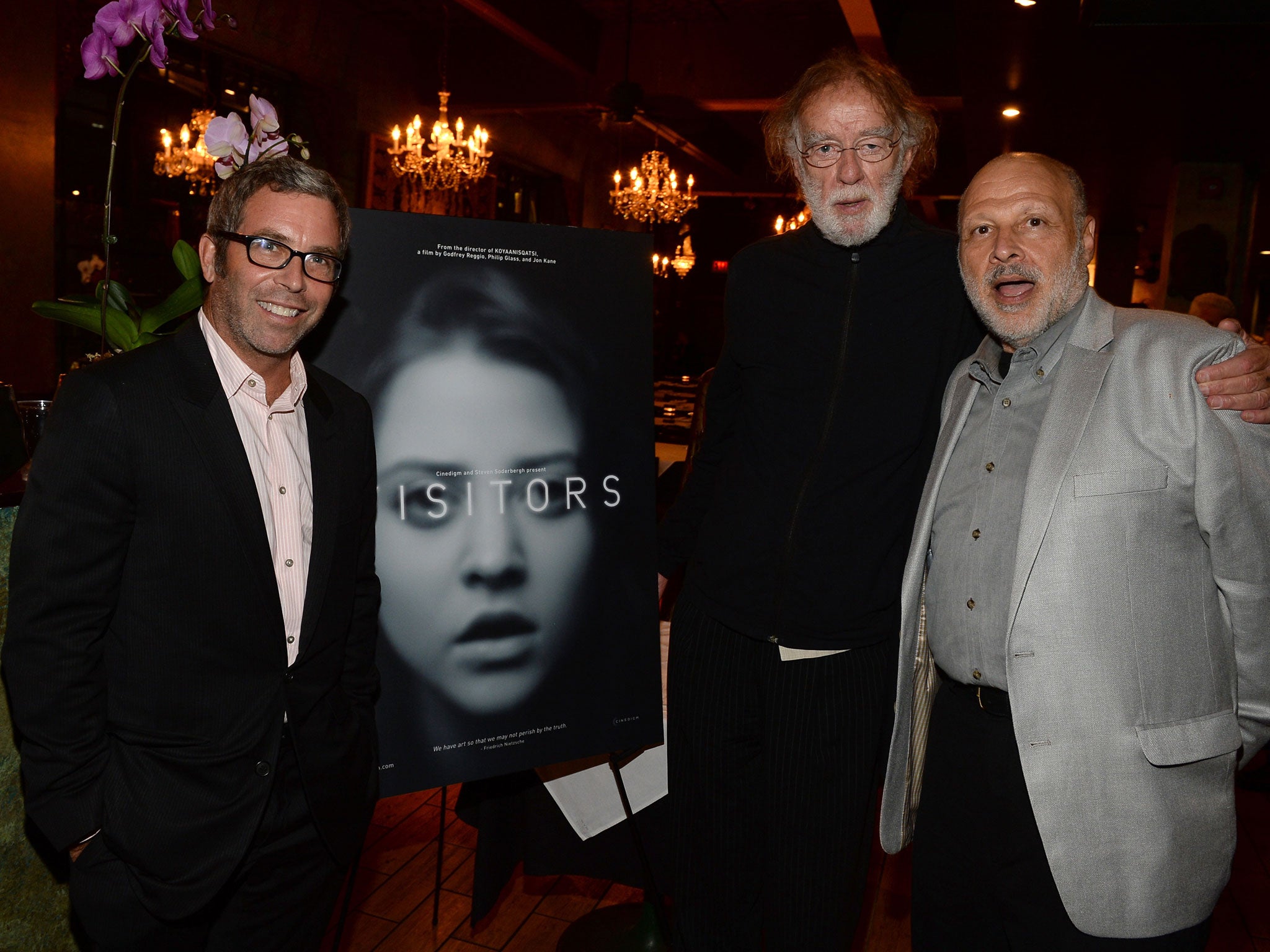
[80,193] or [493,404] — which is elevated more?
[80,193]

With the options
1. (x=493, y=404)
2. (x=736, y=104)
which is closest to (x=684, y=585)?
(x=493, y=404)

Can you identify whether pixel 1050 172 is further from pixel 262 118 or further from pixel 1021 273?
pixel 262 118

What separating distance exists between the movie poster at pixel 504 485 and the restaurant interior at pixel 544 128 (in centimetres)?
15

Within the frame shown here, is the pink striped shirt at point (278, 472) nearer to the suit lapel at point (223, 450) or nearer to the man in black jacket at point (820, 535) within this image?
the suit lapel at point (223, 450)

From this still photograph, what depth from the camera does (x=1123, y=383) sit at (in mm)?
1612

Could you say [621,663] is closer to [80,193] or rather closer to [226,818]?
[226,818]

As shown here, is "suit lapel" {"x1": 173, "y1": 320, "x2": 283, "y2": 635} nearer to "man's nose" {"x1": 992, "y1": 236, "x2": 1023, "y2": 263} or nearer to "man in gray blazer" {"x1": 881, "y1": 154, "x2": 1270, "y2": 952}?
"man in gray blazer" {"x1": 881, "y1": 154, "x2": 1270, "y2": 952}

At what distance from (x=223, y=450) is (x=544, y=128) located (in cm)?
1088

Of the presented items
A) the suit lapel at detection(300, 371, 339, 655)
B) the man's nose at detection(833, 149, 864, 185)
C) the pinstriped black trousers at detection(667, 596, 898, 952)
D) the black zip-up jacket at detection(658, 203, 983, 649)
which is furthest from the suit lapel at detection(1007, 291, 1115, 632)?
the suit lapel at detection(300, 371, 339, 655)

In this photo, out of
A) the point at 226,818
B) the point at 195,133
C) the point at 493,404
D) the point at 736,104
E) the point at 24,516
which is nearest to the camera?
the point at 24,516

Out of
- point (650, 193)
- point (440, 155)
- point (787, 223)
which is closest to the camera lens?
point (440, 155)

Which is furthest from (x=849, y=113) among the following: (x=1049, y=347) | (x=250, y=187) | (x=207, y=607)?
(x=207, y=607)

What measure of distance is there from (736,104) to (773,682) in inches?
325

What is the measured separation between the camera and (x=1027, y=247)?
1.75 m
